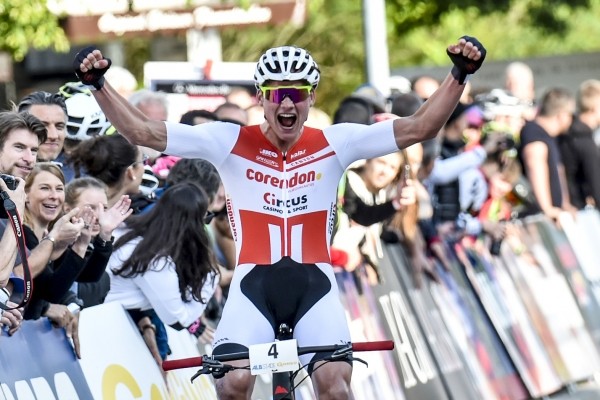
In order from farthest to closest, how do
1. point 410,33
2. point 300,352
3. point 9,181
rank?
1. point 410,33
2. point 9,181
3. point 300,352

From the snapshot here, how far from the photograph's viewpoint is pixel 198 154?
8242 mm

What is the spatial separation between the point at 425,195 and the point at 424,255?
511mm

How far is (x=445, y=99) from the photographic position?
8.17 metres

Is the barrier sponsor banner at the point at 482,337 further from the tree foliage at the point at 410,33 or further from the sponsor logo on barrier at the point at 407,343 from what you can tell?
the tree foliage at the point at 410,33

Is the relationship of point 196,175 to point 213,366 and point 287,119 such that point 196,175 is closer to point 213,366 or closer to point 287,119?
point 287,119

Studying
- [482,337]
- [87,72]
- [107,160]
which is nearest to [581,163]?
[482,337]

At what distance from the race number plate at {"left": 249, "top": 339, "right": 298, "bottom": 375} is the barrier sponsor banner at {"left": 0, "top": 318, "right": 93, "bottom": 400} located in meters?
1.20

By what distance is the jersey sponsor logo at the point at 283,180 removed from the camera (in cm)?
835

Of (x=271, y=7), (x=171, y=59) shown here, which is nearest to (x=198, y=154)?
(x=271, y=7)

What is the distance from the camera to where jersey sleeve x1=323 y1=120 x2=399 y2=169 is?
8336mm

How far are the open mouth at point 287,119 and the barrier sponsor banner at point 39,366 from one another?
1506mm

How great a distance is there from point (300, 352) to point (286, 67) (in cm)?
161

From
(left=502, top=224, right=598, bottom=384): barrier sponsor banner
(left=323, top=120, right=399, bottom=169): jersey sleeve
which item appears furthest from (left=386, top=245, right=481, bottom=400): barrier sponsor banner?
(left=323, top=120, right=399, bottom=169): jersey sleeve

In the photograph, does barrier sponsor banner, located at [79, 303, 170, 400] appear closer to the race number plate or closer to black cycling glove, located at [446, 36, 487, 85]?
the race number plate
